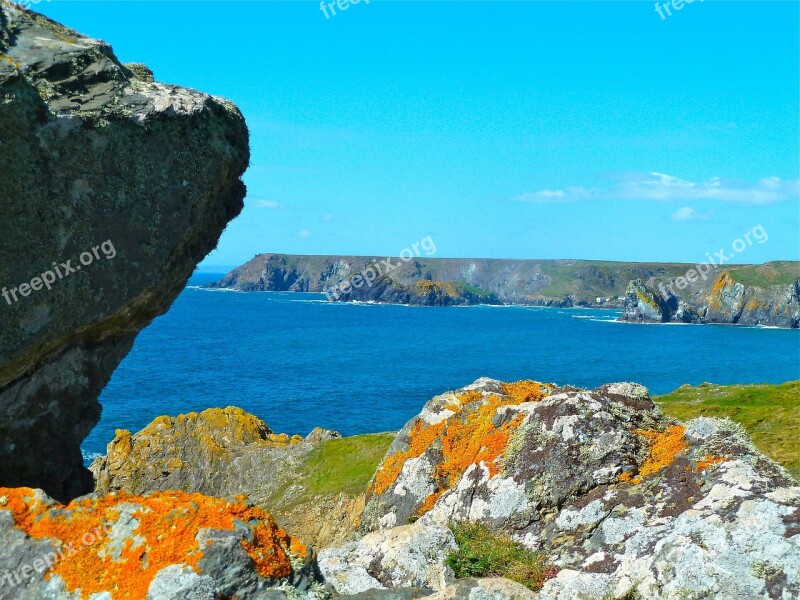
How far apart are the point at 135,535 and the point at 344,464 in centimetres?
2495

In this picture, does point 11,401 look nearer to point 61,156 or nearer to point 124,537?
point 61,156

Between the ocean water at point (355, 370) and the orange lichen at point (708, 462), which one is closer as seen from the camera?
the orange lichen at point (708, 462)

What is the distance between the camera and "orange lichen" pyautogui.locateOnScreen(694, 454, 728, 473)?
1227cm

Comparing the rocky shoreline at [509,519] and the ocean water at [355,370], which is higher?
the rocky shoreline at [509,519]

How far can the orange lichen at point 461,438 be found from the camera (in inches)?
629

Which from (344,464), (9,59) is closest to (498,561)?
(9,59)

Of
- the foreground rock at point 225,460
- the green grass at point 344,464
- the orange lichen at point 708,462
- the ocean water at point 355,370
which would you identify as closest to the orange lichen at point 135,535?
the orange lichen at point 708,462

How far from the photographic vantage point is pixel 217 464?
38.2 metres

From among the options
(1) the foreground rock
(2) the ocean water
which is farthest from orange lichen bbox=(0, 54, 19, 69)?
(2) the ocean water

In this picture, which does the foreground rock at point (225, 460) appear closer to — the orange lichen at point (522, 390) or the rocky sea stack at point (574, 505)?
the orange lichen at point (522, 390)

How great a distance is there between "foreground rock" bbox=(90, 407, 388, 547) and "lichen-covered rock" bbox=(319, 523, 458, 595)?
18.8 meters

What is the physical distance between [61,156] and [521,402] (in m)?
12.7

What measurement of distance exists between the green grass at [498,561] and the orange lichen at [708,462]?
A: 3.49 meters

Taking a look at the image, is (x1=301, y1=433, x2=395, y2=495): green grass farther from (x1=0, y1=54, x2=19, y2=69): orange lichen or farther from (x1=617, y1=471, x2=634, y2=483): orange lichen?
(x1=0, y1=54, x2=19, y2=69): orange lichen
